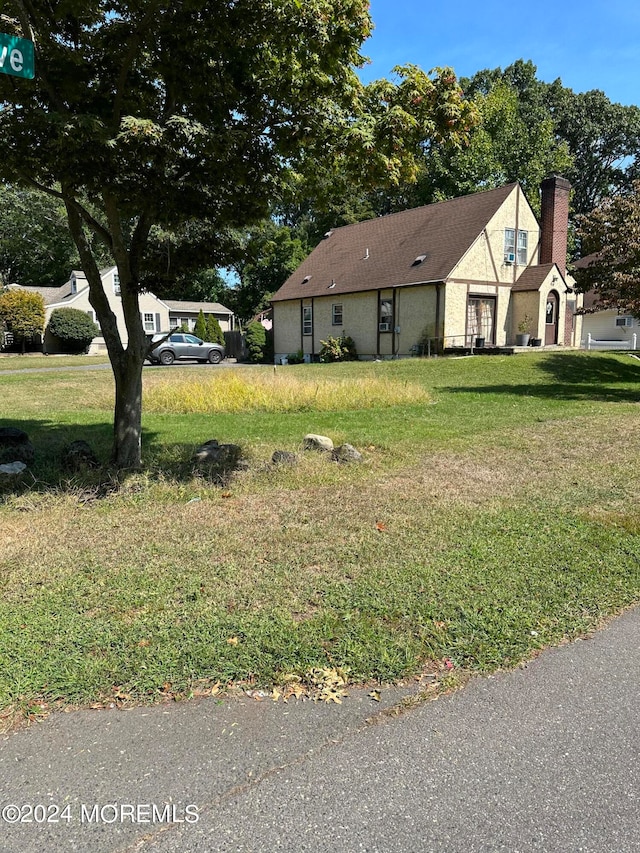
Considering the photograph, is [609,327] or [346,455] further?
[609,327]

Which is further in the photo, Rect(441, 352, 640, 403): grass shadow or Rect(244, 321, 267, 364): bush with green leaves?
Rect(244, 321, 267, 364): bush with green leaves

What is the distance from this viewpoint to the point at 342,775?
2.30 metres

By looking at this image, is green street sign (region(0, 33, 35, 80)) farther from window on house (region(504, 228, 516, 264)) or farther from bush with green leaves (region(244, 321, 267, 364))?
bush with green leaves (region(244, 321, 267, 364))

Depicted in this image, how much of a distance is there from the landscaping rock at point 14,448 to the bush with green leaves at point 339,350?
71.6 feet

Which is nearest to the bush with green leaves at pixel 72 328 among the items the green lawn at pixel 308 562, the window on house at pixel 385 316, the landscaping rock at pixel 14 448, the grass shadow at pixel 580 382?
the window on house at pixel 385 316

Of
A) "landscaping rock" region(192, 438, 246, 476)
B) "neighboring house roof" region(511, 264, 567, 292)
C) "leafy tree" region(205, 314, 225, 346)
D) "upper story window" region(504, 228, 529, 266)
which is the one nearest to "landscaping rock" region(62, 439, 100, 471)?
"landscaping rock" region(192, 438, 246, 476)

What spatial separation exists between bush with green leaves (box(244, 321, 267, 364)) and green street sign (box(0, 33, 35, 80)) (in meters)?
31.1

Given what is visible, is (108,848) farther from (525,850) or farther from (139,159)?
(139,159)

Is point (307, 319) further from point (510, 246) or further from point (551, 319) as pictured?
point (551, 319)

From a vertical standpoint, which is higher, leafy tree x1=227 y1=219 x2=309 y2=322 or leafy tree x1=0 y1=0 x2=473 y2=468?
leafy tree x1=227 y1=219 x2=309 y2=322

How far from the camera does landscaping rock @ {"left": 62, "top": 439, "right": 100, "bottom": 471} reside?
265 inches

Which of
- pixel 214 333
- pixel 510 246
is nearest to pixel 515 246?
pixel 510 246

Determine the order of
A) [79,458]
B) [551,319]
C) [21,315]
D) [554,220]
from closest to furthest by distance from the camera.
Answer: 1. [79,458]
2. [551,319]
3. [554,220]
4. [21,315]

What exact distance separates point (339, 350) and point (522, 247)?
9555 millimetres
